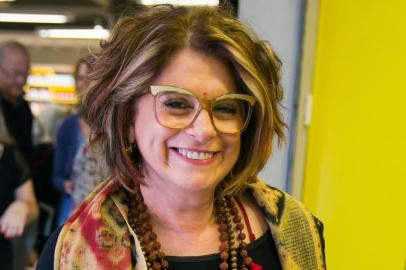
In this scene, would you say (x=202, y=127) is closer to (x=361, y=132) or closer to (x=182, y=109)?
(x=182, y=109)

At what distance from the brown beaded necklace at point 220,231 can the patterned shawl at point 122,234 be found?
0.03 metres

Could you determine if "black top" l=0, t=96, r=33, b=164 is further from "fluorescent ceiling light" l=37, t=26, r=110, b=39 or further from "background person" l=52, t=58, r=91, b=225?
"fluorescent ceiling light" l=37, t=26, r=110, b=39

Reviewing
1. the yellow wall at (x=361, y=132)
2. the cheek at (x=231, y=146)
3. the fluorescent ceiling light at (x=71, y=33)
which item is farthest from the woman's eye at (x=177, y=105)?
the fluorescent ceiling light at (x=71, y=33)

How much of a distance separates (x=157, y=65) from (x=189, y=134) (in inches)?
6.2

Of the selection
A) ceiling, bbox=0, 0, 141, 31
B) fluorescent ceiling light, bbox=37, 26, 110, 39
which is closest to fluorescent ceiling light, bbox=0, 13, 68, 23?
ceiling, bbox=0, 0, 141, 31

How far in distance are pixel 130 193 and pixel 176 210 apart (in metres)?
0.13

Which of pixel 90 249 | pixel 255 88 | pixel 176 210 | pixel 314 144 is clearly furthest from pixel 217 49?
pixel 314 144

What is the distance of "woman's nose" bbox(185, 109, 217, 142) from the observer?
0.81m

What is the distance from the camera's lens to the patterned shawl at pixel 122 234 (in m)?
0.82

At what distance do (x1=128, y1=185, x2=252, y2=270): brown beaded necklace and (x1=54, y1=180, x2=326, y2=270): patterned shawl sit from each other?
0.03 metres

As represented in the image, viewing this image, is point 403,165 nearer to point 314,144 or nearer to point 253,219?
point 314,144

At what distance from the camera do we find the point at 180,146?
32.8 inches

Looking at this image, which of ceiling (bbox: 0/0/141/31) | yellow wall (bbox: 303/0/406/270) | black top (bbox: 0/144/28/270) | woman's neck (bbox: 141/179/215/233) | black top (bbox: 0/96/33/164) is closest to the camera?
woman's neck (bbox: 141/179/215/233)

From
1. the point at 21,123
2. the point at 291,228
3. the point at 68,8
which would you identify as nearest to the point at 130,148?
the point at 291,228
